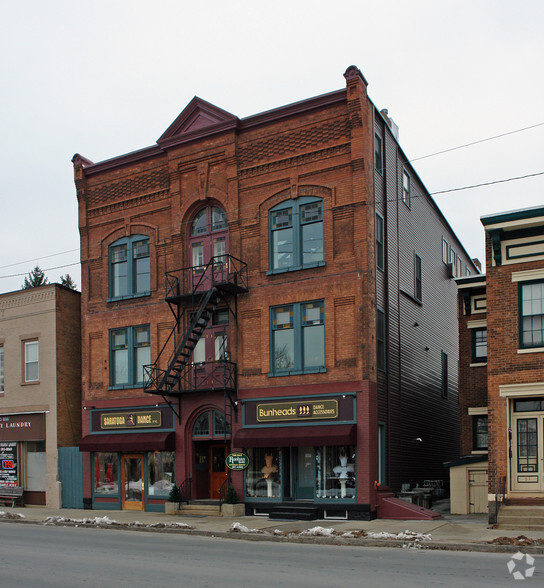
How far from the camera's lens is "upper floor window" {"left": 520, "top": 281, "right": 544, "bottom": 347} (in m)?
20.3

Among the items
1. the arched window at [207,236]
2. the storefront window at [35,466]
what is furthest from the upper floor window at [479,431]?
the storefront window at [35,466]

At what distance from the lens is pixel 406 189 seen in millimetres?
A: 28797

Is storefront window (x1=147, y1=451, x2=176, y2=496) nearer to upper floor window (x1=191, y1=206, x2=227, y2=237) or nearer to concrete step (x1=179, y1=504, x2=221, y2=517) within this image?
concrete step (x1=179, y1=504, x2=221, y2=517)

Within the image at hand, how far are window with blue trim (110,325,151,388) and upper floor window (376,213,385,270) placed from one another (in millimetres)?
9080

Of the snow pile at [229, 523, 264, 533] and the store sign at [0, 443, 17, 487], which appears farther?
the store sign at [0, 443, 17, 487]

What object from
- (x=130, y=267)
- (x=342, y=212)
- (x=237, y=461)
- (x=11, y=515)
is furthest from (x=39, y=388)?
(x=342, y=212)

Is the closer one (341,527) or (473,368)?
(341,527)

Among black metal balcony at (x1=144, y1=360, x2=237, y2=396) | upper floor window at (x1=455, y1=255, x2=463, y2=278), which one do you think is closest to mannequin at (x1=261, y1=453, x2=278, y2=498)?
black metal balcony at (x1=144, y1=360, x2=237, y2=396)

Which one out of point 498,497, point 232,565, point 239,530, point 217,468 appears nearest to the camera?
point 232,565

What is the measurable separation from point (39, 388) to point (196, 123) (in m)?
12.3

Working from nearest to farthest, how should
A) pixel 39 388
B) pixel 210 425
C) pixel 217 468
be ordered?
pixel 210 425, pixel 217 468, pixel 39 388

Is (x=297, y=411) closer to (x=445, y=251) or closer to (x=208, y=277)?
(x=208, y=277)

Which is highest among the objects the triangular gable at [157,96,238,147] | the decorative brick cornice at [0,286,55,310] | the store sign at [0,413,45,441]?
the triangular gable at [157,96,238,147]

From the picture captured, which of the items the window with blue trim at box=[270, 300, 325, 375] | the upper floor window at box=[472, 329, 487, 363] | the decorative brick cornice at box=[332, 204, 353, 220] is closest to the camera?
the decorative brick cornice at box=[332, 204, 353, 220]
